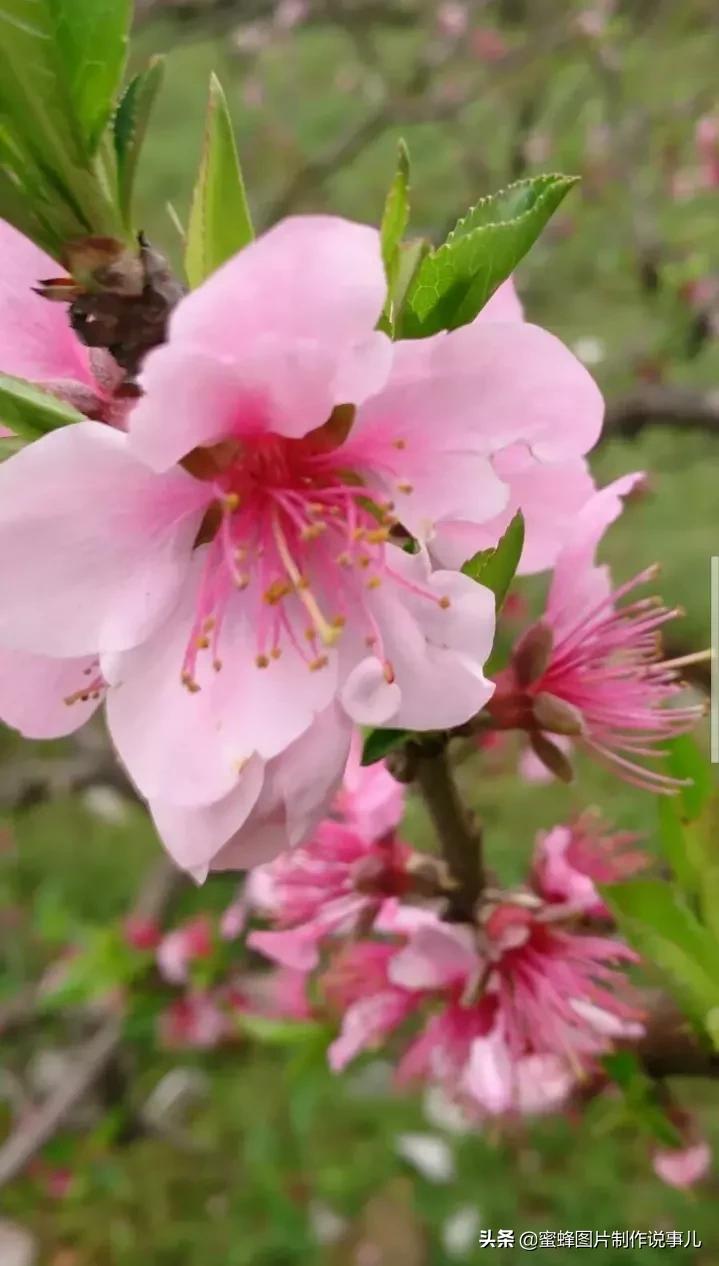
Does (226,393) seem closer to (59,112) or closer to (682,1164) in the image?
(59,112)

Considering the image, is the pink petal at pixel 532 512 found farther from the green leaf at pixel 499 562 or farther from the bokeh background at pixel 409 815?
the bokeh background at pixel 409 815

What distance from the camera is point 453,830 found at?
0.49 meters

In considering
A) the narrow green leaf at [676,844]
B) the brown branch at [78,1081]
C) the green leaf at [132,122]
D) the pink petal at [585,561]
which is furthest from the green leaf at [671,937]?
Result: the brown branch at [78,1081]

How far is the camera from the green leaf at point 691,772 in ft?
1.68

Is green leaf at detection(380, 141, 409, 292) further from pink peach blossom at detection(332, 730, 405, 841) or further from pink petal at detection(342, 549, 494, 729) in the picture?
pink peach blossom at detection(332, 730, 405, 841)

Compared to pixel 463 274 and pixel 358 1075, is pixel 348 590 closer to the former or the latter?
pixel 463 274

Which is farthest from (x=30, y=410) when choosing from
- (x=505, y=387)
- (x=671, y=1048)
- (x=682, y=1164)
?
(x=682, y=1164)

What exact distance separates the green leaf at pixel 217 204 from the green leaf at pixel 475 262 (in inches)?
2.4

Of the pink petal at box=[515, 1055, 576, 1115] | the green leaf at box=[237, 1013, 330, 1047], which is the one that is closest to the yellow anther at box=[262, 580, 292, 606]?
the pink petal at box=[515, 1055, 576, 1115]

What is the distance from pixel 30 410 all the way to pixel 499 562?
0.53 ft

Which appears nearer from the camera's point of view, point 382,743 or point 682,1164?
point 382,743

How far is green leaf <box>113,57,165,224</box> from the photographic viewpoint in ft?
1.13

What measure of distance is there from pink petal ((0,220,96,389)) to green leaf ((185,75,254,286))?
6cm

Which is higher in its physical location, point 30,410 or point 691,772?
point 30,410
